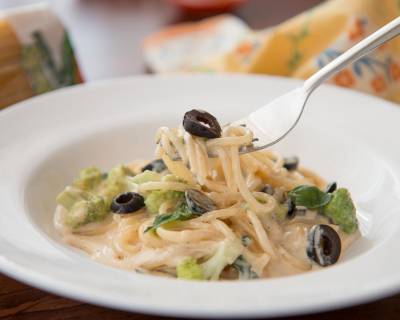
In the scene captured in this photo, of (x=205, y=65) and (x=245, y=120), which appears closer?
(x=245, y=120)

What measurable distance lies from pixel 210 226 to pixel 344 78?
2.10 m

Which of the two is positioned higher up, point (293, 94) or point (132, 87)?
point (293, 94)

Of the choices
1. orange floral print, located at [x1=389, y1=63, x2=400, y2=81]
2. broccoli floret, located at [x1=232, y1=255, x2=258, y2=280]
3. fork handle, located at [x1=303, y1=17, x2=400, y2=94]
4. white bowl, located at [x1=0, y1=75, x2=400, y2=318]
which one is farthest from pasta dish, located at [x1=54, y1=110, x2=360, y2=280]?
orange floral print, located at [x1=389, y1=63, x2=400, y2=81]

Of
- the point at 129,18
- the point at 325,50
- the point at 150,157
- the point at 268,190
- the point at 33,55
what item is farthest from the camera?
the point at 129,18

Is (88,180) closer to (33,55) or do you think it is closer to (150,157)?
(150,157)

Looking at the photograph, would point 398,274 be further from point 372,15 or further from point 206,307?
point 372,15

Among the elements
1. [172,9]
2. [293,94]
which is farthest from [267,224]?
[172,9]

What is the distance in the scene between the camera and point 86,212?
299 cm

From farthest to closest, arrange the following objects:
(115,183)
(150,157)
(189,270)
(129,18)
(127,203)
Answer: (129,18) → (150,157) → (115,183) → (127,203) → (189,270)

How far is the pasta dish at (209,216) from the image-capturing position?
2.68 m

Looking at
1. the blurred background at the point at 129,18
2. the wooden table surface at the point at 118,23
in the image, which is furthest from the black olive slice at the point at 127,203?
the blurred background at the point at 129,18

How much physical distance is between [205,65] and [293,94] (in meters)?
2.19

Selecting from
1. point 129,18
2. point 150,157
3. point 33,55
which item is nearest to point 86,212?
point 150,157

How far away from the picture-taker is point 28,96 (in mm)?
4215
